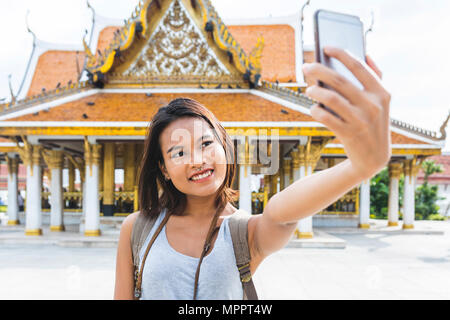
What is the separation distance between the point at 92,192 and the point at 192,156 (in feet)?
27.0

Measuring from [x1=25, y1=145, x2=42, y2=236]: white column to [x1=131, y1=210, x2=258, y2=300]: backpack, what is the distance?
8847mm

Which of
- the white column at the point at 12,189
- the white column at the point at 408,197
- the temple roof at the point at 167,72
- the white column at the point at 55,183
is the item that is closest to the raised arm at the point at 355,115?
the temple roof at the point at 167,72

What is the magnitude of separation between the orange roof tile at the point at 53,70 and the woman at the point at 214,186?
12.9 m

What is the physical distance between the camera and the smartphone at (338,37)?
2.08 feet

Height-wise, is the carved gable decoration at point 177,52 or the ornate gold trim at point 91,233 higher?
the carved gable decoration at point 177,52

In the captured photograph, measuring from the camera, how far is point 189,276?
1.07 meters

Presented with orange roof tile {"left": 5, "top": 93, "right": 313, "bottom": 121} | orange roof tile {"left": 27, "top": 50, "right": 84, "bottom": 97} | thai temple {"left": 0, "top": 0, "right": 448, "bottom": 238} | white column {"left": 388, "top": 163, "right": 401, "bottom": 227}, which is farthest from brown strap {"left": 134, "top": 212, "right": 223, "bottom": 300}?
white column {"left": 388, "top": 163, "right": 401, "bottom": 227}

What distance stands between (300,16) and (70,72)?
8.87 metres

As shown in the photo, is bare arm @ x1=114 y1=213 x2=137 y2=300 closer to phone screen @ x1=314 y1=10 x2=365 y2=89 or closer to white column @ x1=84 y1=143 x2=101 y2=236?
phone screen @ x1=314 y1=10 x2=365 y2=89

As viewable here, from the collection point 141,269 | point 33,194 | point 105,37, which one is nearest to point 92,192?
point 33,194

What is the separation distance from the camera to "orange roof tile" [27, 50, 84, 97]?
12977 mm

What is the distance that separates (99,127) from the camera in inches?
309

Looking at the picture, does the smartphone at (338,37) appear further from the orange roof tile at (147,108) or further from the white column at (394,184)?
the white column at (394,184)

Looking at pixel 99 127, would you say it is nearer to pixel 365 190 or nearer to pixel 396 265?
pixel 396 265
